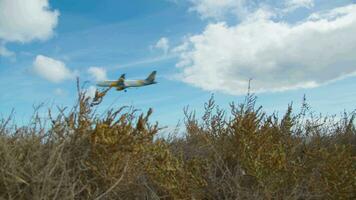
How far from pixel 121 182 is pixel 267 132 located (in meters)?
2.22

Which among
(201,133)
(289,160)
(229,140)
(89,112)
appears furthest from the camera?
(201,133)

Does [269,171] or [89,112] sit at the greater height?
[89,112]

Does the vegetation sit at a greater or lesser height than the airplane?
lesser

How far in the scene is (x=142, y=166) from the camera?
6090 millimetres

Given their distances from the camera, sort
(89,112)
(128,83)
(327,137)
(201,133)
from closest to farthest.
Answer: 1. (128,83)
2. (89,112)
3. (201,133)
4. (327,137)

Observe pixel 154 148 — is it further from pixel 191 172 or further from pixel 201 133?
pixel 201 133

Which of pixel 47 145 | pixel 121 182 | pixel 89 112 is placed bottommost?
pixel 121 182

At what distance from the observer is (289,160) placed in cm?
677

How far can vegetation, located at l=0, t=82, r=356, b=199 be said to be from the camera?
5117 mm

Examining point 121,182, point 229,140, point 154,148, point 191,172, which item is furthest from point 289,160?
point 121,182

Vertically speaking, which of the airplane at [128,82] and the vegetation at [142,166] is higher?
the airplane at [128,82]

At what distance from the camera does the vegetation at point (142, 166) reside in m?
5.12

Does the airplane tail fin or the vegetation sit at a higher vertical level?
the airplane tail fin

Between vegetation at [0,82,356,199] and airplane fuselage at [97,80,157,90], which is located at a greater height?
airplane fuselage at [97,80,157,90]
